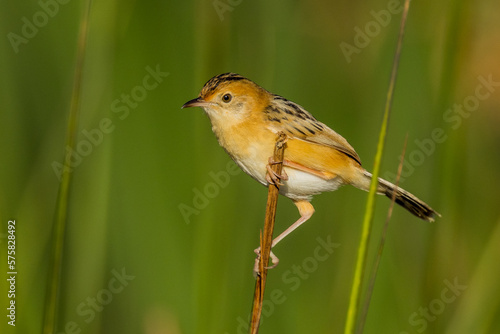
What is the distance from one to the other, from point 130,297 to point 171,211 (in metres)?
0.77

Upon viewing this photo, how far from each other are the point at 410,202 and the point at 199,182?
112cm

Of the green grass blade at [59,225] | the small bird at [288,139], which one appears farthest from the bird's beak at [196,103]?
the green grass blade at [59,225]

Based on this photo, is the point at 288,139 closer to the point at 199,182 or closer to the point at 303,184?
the point at 303,184

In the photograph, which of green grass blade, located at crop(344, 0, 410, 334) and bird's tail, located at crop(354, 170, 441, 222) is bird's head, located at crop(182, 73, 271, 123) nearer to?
bird's tail, located at crop(354, 170, 441, 222)

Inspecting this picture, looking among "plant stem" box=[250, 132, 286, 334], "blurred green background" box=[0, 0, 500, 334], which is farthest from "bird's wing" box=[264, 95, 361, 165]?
"plant stem" box=[250, 132, 286, 334]

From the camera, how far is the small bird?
10.6 feet

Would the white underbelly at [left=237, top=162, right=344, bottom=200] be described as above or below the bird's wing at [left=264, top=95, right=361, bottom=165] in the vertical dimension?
below

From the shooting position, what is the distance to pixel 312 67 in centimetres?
407

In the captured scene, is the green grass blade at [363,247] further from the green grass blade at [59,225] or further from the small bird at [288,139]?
the small bird at [288,139]

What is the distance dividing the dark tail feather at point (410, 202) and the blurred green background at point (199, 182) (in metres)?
0.05

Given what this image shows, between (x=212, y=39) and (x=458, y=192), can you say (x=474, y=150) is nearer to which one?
(x=458, y=192)

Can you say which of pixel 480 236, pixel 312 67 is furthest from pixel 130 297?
pixel 480 236

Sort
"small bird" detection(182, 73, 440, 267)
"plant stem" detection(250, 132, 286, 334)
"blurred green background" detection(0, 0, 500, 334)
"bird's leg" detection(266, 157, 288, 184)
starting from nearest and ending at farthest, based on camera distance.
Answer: "plant stem" detection(250, 132, 286, 334) < "bird's leg" detection(266, 157, 288, 184) < "blurred green background" detection(0, 0, 500, 334) < "small bird" detection(182, 73, 440, 267)

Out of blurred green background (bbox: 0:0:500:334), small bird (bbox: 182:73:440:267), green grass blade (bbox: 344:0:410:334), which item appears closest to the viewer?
green grass blade (bbox: 344:0:410:334)
